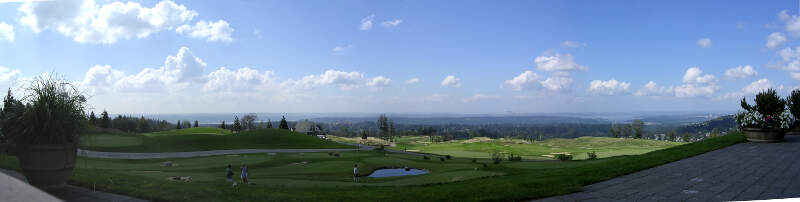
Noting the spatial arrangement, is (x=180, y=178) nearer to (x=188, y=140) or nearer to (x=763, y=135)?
(x=188, y=140)

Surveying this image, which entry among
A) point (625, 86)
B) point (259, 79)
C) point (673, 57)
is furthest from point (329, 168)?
point (673, 57)

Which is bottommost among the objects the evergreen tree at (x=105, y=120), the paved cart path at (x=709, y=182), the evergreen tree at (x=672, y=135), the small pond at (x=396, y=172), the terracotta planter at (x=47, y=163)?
the small pond at (x=396, y=172)

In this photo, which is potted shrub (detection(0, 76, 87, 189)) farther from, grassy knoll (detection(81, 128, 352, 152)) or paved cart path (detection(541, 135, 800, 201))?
paved cart path (detection(541, 135, 800, 201))

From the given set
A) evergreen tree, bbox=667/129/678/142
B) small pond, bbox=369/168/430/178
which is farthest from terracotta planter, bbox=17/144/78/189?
evergreen tree, bbox=667/129/678/142

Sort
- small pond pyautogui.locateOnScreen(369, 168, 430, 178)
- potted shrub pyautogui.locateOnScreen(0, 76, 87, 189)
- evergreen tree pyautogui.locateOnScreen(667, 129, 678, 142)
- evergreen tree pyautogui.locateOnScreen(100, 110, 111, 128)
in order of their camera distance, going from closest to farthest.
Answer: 1. potted shrub pyautogui.locateOnScreen(0, 76, 87, 189)
2. evergreen tree pyautogui.locateOnScreen(100, 110, 111, 128)
3. small pond pyautogui.locateOnScreen(369, 168, 430, 178)
4. evergreen tree pyautogui.locateOnScreen(667, 129, 678, 142)

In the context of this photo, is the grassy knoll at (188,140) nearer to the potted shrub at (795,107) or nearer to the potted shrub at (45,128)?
the potted shrub at (45,128)

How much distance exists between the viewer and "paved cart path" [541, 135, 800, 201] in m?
5.75

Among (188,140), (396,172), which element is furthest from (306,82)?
(396,172)

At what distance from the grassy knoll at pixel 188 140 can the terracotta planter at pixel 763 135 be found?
1740 cm

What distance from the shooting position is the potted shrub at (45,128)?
4.98 metres

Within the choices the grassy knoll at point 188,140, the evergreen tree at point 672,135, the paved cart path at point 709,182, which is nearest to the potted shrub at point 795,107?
the evergreen tree at point 672,135

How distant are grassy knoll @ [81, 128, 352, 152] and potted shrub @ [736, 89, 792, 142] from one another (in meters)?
17.3

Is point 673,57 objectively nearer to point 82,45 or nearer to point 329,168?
point 329,168

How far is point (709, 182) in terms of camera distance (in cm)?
663
